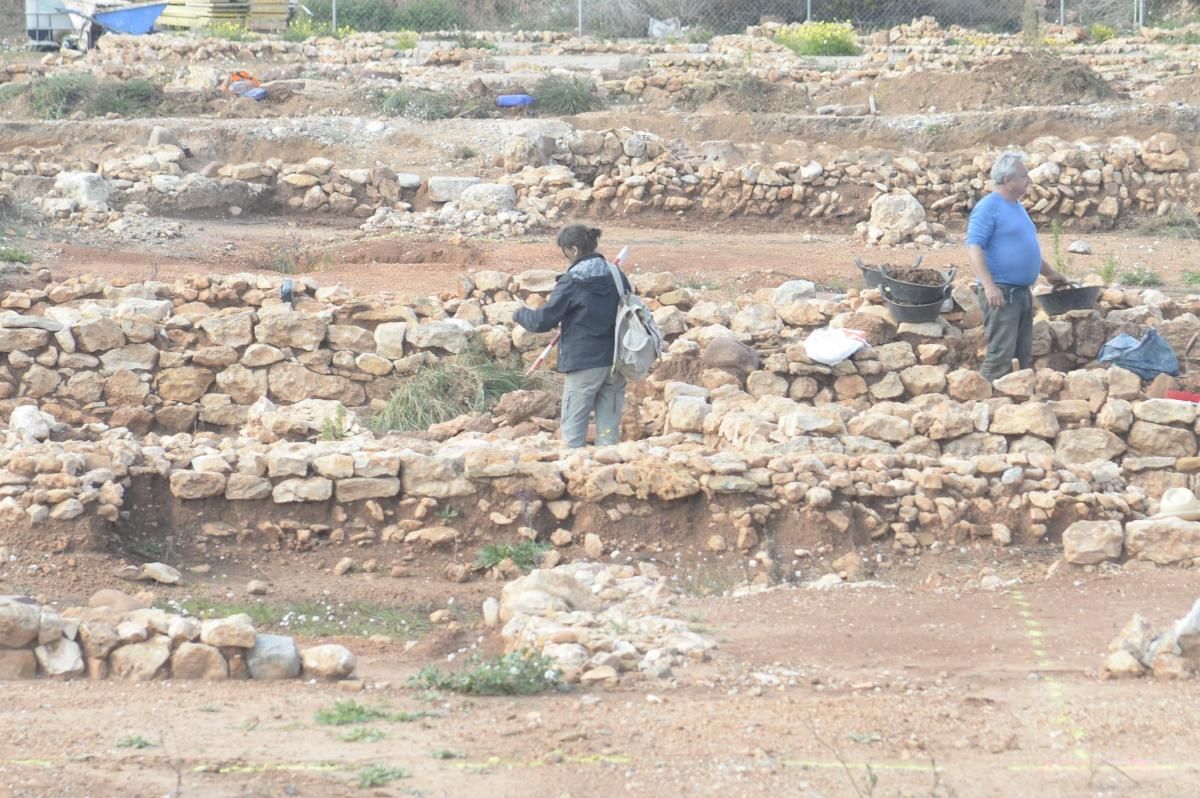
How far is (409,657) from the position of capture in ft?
21.0

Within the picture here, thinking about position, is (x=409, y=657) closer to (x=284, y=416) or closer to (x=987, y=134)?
(x=284, y=416)

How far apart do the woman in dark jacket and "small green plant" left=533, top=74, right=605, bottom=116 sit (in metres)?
13.5

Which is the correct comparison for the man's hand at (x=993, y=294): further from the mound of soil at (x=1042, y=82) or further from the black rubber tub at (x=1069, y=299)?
the mound of soil at (x=1042, y=82)

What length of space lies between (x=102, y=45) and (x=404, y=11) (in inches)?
215

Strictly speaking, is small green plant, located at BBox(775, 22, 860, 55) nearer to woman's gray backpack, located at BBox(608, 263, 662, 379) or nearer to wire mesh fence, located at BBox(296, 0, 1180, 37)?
wire mesh fence, located at BBox(296, 0, 1180, 37)

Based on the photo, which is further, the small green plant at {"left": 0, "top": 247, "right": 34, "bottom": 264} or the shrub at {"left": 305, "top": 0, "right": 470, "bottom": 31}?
the shrub at {"left": 305, "top": 0, "right": 470, "bottom": 31}

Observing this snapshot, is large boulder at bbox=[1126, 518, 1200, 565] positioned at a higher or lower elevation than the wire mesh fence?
lower

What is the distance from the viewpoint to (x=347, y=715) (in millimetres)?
5320

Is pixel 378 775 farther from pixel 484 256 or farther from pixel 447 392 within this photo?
pixel 484 256

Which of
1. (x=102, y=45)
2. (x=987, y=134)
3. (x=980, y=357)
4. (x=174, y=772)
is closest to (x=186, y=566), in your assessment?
(x=174, y=772)

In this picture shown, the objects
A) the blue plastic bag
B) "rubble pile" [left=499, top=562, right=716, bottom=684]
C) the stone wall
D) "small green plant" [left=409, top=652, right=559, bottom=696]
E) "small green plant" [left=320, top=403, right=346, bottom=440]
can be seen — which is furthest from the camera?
the blue plastic bag

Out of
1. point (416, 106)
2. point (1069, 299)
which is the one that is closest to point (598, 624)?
point (1069, 299)

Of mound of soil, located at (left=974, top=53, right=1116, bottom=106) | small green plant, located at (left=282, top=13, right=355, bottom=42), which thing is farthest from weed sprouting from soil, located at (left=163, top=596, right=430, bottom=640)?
small green plant, located at (left=282, top=13, right=355, bottom=42)

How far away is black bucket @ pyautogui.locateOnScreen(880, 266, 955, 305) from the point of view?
34.3 ft
